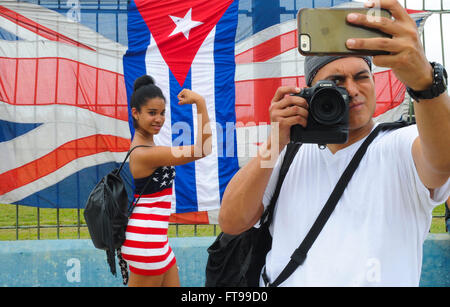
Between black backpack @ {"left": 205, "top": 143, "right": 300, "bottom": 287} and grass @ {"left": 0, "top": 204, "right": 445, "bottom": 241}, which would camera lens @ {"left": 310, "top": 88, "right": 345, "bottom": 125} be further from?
grass @ {"left": 0, "top": 204, "right": 445, "bottom": 241}

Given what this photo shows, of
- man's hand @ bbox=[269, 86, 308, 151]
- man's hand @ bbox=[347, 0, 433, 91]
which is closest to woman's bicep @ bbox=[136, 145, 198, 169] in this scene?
man's hand @ bbox=[269, 86, 308, 151]

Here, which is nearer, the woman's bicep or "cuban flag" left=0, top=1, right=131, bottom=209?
the woman's bicep

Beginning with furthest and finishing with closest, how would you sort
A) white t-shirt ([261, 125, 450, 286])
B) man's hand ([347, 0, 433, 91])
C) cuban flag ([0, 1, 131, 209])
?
1. cuban flag ([0, 1, 131, 209])
2. white t-shirt ([261, 125, 450, 286])
3. man's hand ([347, 0, 433, 91])

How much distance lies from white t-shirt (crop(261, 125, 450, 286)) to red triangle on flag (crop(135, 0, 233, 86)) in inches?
91.0

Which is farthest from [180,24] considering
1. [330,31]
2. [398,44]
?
[398,44]

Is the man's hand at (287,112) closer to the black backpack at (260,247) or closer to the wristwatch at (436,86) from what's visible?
the black backpack at (260,247)

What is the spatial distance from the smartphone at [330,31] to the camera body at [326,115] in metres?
0.18

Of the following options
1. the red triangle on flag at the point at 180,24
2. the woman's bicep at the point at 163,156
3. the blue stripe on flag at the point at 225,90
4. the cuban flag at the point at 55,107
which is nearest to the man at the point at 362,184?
the woman's bicep at the point at 163,156

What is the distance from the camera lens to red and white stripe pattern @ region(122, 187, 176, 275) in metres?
2.24

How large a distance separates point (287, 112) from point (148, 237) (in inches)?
56.8

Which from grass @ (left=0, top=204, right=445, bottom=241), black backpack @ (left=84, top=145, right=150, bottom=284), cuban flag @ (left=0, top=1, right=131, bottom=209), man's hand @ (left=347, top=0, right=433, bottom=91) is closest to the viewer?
man's hand @ (left=347, top=0, right=433, bottom=91)

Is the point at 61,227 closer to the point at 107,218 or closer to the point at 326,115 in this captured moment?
the point at 107,218

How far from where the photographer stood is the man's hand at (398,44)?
80 centimetres

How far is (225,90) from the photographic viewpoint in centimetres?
324
